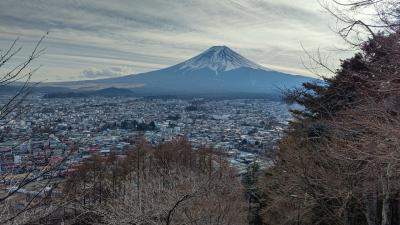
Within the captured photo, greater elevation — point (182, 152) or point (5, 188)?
point (5, 188)

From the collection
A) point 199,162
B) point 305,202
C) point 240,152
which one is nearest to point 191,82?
point 240,152

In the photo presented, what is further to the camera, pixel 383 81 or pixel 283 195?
pixel 283 195

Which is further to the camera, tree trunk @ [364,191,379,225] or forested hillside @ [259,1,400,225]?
tree trunk @ [364,191,379,225]

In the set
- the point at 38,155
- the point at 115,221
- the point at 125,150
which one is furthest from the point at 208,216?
the point at 125,150

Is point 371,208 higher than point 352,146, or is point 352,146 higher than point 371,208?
point 352,146

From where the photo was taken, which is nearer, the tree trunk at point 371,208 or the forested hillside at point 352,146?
the forested hillside at point 352,146

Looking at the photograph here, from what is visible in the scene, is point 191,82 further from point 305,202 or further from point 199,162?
point 305,202

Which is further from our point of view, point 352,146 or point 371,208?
point 371,208

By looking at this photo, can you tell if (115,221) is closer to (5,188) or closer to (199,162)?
(5,188)

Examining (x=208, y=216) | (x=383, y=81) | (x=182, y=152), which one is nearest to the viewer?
(x=383, y=81)

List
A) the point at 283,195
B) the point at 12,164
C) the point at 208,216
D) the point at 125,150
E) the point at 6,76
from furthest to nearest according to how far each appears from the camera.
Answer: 1. the point at 125,150
2. the point at 283,195
3. the point at 208,216
4. the point at 12,164
5. the point at 6,76

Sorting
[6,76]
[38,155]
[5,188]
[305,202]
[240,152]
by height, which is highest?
[6,76]
